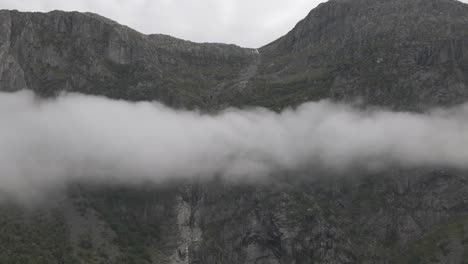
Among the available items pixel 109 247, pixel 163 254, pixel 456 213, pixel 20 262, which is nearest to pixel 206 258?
pixel 163 254

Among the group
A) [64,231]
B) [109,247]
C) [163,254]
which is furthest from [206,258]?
[64,231]

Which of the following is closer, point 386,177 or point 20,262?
point 20,262

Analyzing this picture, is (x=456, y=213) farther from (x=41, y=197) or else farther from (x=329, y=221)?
(x=41, y=197)

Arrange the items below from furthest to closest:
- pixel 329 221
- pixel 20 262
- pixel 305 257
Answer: pixel 329 221
pixel 305 257
pixel 20 262

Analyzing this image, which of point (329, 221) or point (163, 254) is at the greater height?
point (329, 221)

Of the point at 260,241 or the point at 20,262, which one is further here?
the point at 260,241

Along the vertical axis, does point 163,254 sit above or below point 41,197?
below

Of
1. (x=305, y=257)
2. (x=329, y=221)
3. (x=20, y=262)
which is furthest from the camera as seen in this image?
(x=329, y=221)

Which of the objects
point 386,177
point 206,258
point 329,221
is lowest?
point 206,258

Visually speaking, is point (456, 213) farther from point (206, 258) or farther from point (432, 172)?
point (206, 258)
